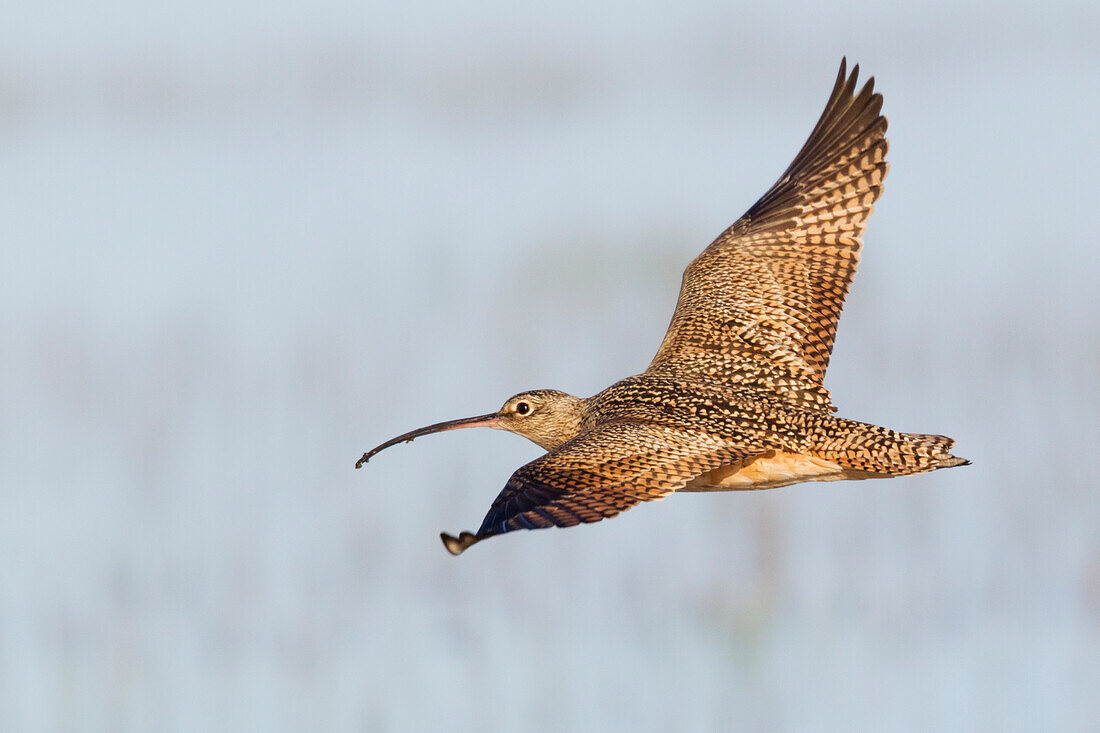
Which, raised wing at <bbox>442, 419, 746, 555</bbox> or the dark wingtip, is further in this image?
raised wing at <bbox>442, 419, 746, 555</bbox>

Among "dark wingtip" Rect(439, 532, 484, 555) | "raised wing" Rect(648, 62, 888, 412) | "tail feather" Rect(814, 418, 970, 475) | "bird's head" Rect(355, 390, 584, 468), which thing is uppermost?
"raised wing" Rect(648, 62, 888, 412)

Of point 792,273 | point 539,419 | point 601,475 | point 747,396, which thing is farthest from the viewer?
point 792,273

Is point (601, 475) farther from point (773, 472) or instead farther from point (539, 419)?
point (539, 419)

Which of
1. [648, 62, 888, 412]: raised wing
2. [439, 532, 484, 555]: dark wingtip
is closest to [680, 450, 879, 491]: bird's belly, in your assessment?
[648, 62, 888, 412]: raised wing

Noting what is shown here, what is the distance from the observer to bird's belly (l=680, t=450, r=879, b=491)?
Result: 8.50 m

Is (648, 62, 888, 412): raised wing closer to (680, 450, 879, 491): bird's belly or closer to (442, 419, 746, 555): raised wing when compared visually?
(680, 450, 879, 491): bird's belly

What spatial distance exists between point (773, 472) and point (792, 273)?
2.02 m

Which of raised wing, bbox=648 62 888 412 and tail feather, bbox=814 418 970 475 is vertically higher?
raised wing, bbox=648 62 888 412

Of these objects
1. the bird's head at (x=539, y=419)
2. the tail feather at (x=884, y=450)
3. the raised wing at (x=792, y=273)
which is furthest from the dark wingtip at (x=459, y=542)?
the raised wing at (x=792, y=273)

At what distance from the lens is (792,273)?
10281 mm

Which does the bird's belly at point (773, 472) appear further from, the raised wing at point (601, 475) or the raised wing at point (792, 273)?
the raised wing at point (792, 273)

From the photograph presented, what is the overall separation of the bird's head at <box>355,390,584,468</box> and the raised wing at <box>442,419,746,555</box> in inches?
44.4

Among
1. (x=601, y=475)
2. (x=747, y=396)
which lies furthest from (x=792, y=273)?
(x=601, y=475)

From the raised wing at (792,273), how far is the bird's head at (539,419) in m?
0.62
